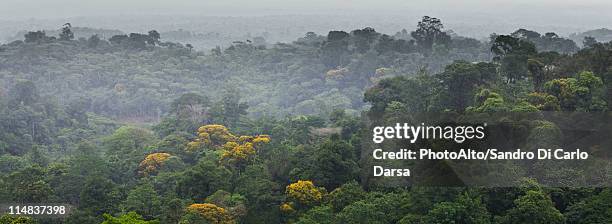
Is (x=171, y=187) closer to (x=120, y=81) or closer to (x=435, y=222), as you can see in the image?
(x=435, y=222)

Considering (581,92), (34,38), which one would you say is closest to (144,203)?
(581,92)

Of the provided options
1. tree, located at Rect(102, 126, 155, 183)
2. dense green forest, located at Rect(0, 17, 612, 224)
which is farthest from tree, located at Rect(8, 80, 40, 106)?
tree, located at Rect(102, 126, 155, 183)

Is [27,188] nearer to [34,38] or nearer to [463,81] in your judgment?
[463,81]

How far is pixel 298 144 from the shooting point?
27.2m

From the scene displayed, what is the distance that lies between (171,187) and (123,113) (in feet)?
103

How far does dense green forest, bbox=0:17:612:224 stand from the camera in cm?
1642

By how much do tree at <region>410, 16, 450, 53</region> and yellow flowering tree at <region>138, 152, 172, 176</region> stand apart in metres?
28.6

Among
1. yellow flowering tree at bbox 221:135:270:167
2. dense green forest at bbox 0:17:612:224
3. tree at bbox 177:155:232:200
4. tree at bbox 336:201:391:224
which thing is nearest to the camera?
tree at bbox 336:201:391:224

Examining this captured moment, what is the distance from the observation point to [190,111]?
36469 millimetres

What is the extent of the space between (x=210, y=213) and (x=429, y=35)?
37.1 meters

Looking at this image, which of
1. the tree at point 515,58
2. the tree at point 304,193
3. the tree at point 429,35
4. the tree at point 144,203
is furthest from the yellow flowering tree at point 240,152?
the tree at point 429,35

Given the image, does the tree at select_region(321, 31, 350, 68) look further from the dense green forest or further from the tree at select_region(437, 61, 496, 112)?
the tree at select_region(437, 61, 496, 112)

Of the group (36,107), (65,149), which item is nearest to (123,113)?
(36,107)

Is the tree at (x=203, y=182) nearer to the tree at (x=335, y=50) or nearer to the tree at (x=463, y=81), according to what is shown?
the tree at (x=463, y=81)
